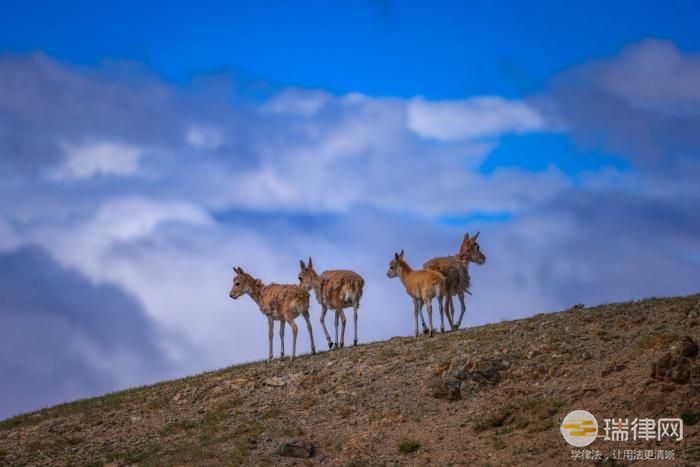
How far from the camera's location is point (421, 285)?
105 ft

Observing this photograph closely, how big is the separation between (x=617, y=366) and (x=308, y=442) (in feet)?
27.2

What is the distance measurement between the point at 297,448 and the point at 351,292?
36.3 ft

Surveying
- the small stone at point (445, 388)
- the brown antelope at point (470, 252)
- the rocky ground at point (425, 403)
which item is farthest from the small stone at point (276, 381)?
the brown antelope at point (470, 252)

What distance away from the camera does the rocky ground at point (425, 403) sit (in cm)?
2177

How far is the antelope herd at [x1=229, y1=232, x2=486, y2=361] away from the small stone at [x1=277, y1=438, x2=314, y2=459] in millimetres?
8737

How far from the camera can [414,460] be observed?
867 inches

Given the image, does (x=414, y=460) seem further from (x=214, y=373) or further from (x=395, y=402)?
(x=214, y=373)

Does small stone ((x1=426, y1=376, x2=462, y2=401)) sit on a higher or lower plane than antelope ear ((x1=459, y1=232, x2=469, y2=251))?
lower

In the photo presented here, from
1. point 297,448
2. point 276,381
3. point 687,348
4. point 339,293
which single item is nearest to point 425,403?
point 297,448

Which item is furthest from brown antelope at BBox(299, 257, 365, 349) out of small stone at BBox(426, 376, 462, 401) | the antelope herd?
small stone at BBox(426, 376, 462, 401)

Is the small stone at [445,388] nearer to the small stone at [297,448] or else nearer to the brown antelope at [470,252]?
the small stone at [297,448]

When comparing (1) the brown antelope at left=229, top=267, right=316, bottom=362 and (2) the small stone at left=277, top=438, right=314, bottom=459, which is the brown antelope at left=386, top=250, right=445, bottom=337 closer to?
(1) the brown antelope at left=229, top=267, right=316, bottom=362

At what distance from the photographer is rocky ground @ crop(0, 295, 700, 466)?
21.8m

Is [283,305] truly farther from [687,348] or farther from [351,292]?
[687,348]
